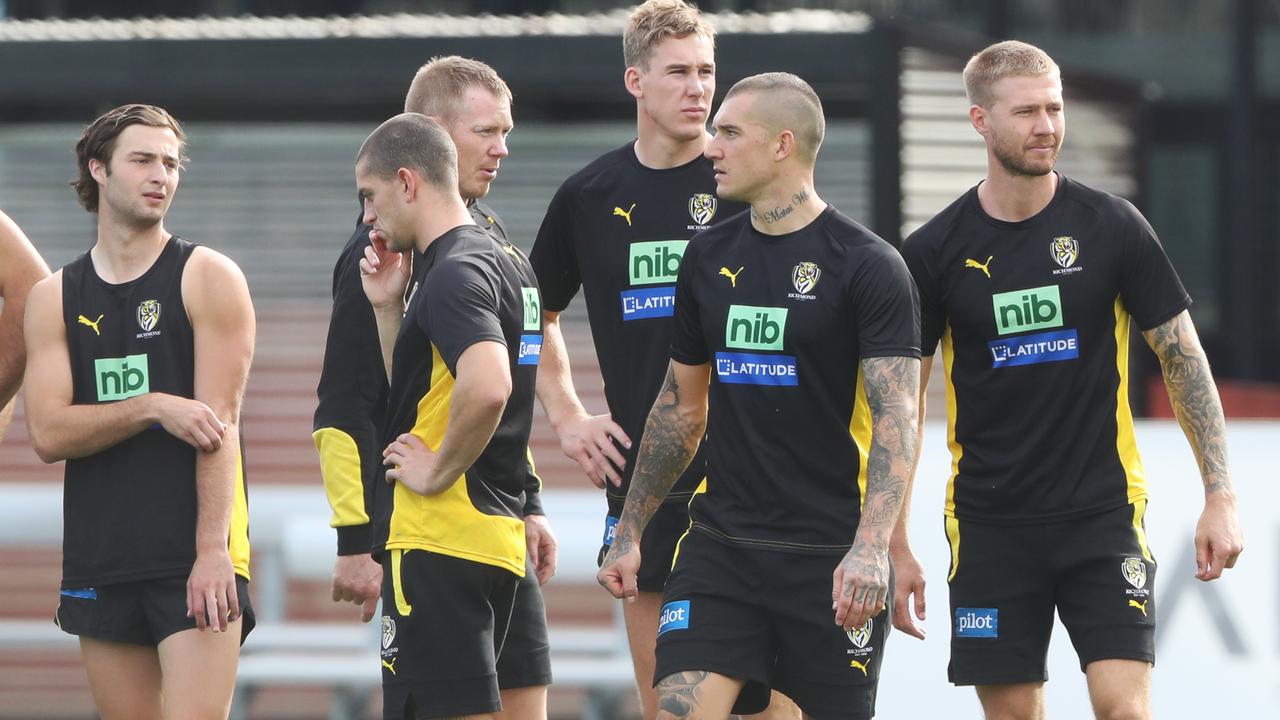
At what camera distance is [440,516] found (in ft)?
16.4

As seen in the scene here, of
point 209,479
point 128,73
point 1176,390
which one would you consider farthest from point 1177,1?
point 209,479

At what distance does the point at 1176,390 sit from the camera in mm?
5406

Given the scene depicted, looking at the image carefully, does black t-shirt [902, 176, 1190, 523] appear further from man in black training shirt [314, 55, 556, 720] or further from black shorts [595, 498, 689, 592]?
man in black training shirt [314, 55, 556, 720]

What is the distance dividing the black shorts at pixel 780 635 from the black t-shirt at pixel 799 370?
0.07 meters

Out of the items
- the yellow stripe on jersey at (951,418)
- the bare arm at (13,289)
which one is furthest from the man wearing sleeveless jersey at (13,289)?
the yellow stripe on jersey at (951,418)

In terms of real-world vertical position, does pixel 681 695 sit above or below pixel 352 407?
below

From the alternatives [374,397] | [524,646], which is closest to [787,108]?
[374,397]

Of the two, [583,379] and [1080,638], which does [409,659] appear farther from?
[583,379]

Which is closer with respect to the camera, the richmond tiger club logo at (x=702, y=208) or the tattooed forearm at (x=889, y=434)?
the tattooed forearm at (x=889, y=434)

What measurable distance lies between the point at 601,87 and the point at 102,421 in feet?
17.5

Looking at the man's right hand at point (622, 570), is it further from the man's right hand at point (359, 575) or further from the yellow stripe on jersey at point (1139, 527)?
the yellow stripe on jersey at point (1139, 527)

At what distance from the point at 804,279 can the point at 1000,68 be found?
939 millimetres

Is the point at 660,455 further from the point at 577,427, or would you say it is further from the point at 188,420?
the point at 188,420

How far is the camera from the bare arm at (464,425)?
15.7 feet
